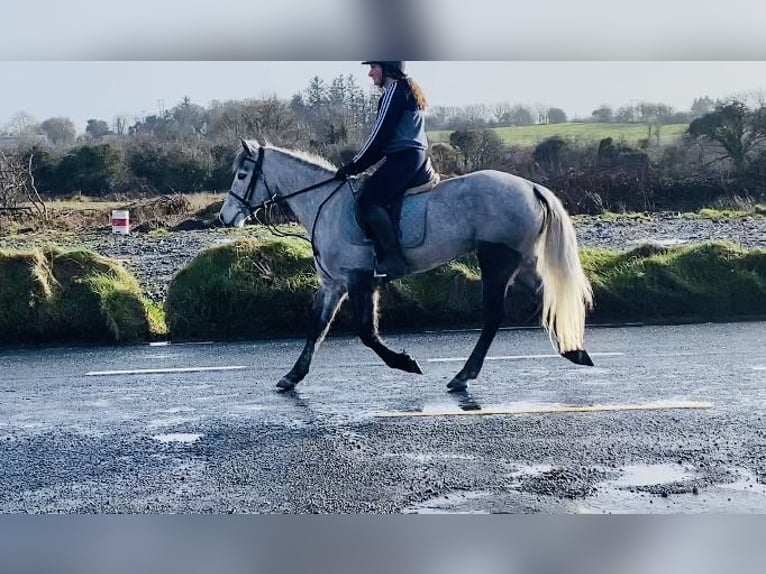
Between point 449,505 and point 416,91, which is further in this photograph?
point 416,91

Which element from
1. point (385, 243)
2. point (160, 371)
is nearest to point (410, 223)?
point (385, 243)

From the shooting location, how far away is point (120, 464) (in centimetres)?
375

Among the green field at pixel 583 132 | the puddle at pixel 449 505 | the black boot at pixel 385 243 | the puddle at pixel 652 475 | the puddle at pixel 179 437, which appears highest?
the green field at pixel 583 132

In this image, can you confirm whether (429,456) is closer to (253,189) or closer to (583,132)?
(253,189)

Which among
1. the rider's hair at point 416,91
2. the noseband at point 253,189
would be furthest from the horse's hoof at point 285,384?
the rider's hair at point 416,91

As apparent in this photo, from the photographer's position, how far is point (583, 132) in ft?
A: 13.1

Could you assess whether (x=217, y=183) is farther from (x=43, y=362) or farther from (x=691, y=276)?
(x=691, y=276)

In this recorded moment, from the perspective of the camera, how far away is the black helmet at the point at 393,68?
3.79 m

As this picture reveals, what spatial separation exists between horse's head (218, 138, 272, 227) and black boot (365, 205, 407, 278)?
449mm

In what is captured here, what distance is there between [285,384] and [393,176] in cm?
92

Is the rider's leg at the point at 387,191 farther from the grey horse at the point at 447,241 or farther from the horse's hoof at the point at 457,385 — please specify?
the horse's hoof at the point at 457,385

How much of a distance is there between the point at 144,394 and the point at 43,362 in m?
0.50

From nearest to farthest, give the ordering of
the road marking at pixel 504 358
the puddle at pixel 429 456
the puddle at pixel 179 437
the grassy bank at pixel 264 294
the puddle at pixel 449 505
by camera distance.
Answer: the puddle at pixel 449 505, the puddle at pixel 429 456, the puddle at pixel 179 437, the road marking at pixel 504 358, the grassy bank at pixel 264 294

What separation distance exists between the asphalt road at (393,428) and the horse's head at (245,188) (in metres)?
0.54
